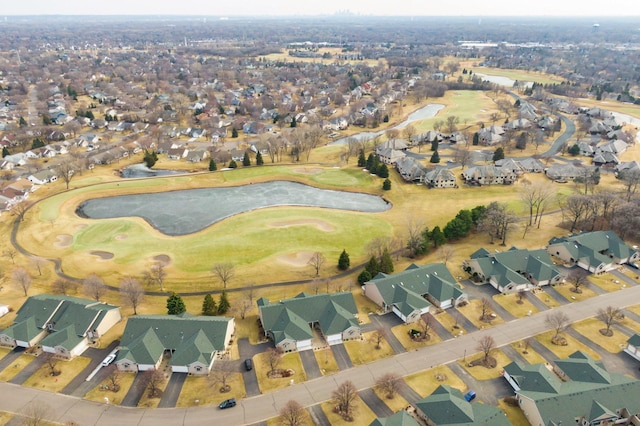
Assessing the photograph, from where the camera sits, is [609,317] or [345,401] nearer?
[345,401]

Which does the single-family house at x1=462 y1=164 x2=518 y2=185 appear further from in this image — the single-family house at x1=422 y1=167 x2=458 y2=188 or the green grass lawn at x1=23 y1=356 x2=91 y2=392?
the green grass lawn at x1=23 y1=356 x2=91 y2=392

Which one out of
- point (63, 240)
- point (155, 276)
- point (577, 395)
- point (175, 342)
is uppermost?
point (577, 395)

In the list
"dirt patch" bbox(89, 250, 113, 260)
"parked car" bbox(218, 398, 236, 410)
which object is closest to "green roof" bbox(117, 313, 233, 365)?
"parked car" bbox(218, 398, 236, 410)

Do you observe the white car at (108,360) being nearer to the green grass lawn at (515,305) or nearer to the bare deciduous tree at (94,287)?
the bare deciduous tree at (94,287)

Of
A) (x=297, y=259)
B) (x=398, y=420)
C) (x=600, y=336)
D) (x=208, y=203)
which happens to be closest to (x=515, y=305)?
(x=600, y=336)

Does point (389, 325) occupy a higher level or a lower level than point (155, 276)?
lower

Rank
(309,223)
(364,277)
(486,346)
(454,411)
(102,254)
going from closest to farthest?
(454,411)
(486,346)
(364,277)
(102,254)
(309,223)

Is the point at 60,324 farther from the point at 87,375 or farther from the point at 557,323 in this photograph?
the point at 557,323
